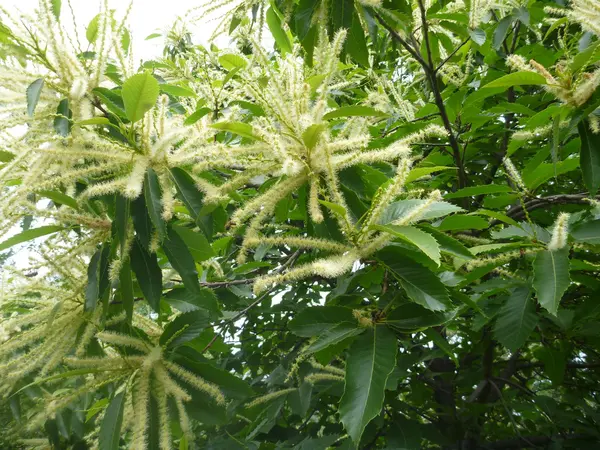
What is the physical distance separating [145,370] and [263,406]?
35.0 inches

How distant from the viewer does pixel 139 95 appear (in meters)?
1.23

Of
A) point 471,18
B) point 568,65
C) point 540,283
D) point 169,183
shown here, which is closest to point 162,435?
point 169,183

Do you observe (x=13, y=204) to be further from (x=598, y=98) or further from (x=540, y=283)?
(x=598, y=98)

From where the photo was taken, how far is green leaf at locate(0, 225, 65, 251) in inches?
60.0

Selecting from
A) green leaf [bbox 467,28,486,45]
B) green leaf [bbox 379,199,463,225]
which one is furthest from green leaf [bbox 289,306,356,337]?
green leaf [bbox 467,28,486,45]

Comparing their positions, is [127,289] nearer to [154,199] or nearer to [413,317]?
[154,199]

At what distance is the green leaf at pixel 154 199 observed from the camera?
1323 millimetres

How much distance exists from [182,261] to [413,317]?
759mm

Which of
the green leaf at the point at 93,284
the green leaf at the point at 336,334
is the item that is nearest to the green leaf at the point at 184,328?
the green leaf at the point at 93,284

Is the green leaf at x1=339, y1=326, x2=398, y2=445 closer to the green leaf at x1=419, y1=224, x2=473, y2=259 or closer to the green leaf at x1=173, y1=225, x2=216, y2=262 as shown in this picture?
the green leaf at x1=419, y1=224, x2=473, y2=259

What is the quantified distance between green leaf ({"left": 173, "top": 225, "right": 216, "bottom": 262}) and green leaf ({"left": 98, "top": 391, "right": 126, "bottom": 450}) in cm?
54

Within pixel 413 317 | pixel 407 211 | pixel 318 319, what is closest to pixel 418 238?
pixel 407 211

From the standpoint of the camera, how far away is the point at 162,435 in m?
1.46

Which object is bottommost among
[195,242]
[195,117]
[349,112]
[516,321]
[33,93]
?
[516,321]
